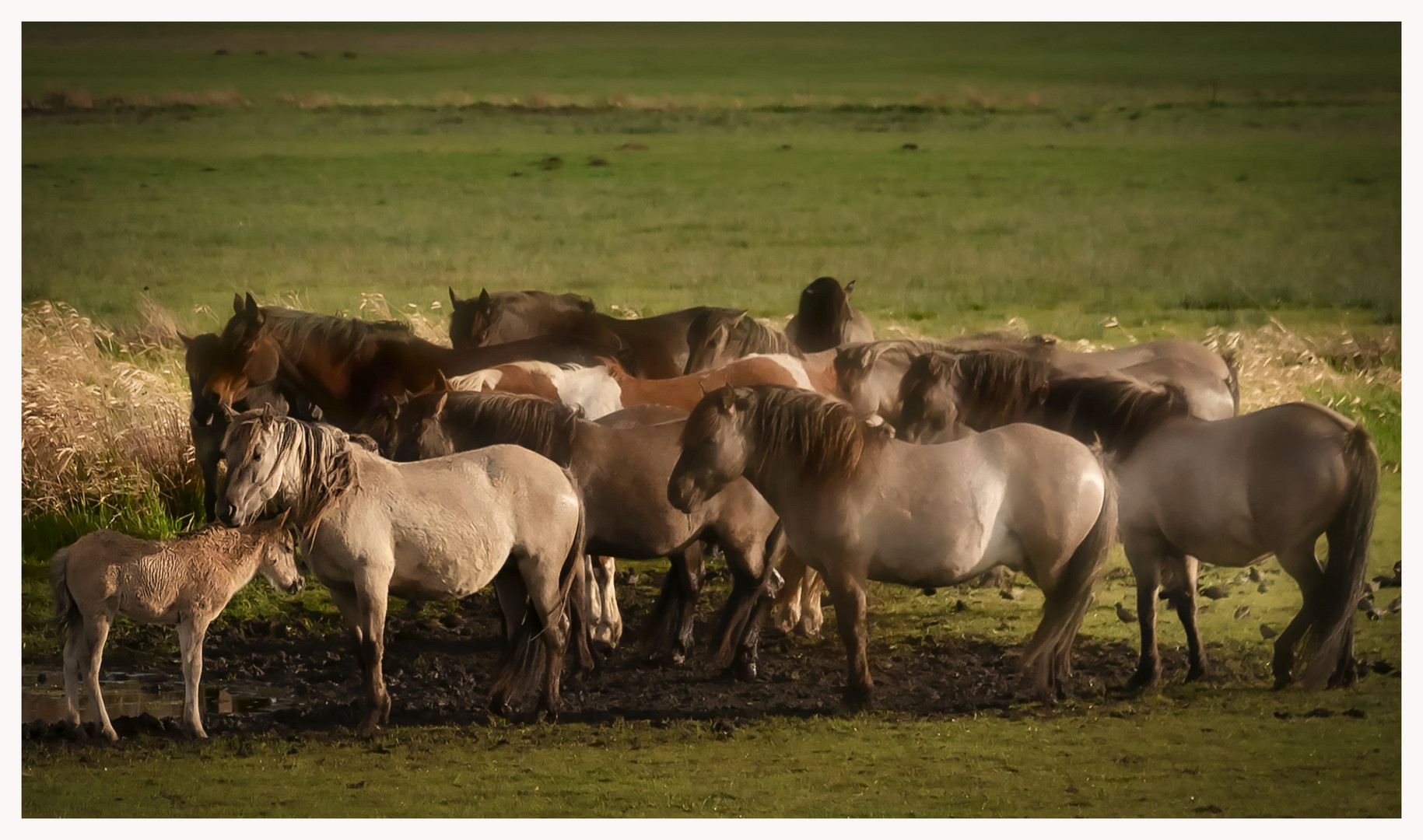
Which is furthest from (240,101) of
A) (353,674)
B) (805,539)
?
(805,539)

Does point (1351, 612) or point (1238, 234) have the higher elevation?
point (1238, 234)

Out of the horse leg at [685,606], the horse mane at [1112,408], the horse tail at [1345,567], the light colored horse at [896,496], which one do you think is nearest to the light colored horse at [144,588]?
the light colored horse at [896,496]

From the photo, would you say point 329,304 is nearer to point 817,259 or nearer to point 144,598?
point 817,259

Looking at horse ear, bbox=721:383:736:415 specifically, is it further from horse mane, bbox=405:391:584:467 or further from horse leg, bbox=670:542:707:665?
horse leg, bbox=670:542:707:665

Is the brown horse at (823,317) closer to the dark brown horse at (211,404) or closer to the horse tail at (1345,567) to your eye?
the dark brown horse at (211,404)

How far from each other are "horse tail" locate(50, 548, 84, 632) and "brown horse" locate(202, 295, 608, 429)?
163 centimetres

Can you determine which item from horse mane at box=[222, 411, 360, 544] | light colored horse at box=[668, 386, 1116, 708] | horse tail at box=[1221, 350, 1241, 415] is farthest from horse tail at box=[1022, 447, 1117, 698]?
horse mane at box=[222, 411, 360, 544]

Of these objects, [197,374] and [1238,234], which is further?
[1238,234]

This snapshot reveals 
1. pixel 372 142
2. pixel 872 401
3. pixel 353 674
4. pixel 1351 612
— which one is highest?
pixel 372 142

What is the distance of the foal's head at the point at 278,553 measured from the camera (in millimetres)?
5598

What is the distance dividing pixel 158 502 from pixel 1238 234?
10424mm

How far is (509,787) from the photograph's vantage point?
17.2 feet

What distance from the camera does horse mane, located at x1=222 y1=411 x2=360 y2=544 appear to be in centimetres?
517

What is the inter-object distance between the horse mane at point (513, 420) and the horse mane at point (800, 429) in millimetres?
743
